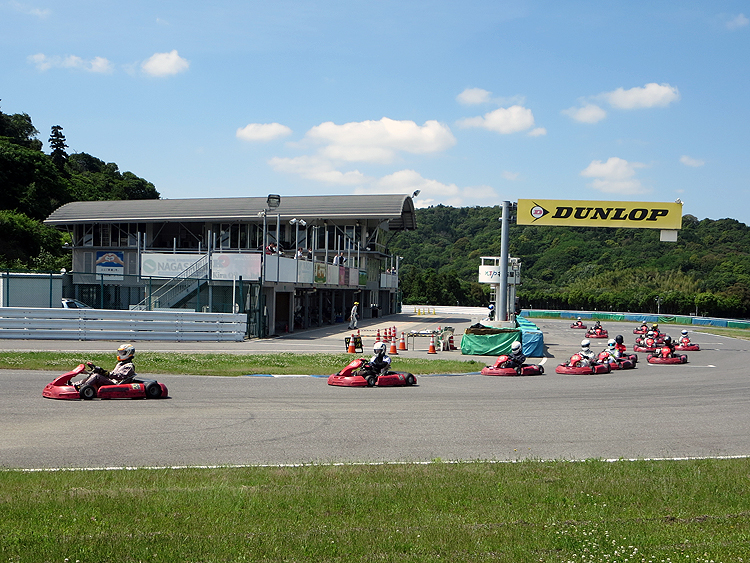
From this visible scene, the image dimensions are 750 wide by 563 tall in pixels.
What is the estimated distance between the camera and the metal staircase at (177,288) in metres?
31.9

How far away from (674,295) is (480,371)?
2769 inches

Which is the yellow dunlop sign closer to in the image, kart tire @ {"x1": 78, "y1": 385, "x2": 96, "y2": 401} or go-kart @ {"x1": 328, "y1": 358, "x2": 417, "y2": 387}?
go-kart @ {"x1": 328, "y1": 358, "x2": 417, "y2": 387}

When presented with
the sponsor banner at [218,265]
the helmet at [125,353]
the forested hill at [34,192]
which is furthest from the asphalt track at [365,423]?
the forested hill at [34,192]

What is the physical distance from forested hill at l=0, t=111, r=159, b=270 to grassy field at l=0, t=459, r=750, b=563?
46728 millimetres

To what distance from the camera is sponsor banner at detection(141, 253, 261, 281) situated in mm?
32903

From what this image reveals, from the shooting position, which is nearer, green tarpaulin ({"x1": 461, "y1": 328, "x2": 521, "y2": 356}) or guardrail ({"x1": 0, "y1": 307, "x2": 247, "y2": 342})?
guardrail ({"x1": 0, "y1": 307, "x2": 247, "y2": 342})

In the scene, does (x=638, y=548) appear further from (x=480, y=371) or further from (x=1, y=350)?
(x=1, y=350)

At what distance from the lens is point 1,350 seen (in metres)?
21.8

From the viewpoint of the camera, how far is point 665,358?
25.5m

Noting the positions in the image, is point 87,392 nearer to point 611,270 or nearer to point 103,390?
point 103,390

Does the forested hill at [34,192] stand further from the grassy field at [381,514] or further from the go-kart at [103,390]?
the grassy field at [381,514]

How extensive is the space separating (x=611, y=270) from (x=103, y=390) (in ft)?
319

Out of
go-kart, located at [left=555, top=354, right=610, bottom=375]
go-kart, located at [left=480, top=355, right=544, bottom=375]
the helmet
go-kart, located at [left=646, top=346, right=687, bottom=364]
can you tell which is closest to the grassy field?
the helmet

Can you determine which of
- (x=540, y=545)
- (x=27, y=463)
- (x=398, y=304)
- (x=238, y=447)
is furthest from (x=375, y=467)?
(x=398, y=304)
